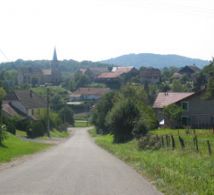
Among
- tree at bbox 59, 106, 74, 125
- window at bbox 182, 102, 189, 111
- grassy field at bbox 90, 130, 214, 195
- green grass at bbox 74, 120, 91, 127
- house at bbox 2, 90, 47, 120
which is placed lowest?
green grass at bbox 74, 120, 91, 127

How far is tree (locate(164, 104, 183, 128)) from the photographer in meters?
82.6

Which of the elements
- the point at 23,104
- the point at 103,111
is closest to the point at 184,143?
the point at 103,111

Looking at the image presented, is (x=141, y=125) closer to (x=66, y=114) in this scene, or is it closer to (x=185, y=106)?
(x=185, y=106)

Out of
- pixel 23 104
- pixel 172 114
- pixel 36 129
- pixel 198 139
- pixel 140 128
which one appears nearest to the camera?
pixel 198 139

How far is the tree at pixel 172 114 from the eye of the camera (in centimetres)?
8262

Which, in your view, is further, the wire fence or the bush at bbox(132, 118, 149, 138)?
the bush at bbox(132, 118, 149, 138)

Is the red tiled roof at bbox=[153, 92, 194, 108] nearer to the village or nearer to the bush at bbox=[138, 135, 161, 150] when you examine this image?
the village

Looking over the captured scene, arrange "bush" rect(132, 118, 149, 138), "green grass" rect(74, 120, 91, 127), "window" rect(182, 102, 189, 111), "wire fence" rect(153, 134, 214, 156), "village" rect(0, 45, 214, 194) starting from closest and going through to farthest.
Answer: "wire fence" rect(153, 134, 214, 156), "village" rect(0, 45, 214, 194), "bush" rect(132, 118, 149, 138), "window" rect(182, 102, 189, 111), "green grass" rect(74, 120, 91, 127)

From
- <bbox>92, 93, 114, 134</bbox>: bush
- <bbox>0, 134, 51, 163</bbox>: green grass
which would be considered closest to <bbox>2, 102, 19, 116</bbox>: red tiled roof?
<bbox>92, 93, 114, 134</bbox>: bush

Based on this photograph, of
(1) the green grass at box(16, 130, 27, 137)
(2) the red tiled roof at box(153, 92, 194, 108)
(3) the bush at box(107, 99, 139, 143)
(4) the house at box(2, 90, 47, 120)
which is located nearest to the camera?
(3) the bush at box(107, 99, 139, 143)

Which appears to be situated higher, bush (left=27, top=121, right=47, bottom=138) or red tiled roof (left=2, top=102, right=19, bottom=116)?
red tiled roof (left=2, top=102, right=19, bottom=116)

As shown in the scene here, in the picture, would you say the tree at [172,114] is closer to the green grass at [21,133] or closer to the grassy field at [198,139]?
the green grass at [21,133]

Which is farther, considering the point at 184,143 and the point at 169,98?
the point at 169,98

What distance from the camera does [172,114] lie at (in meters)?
82.6
